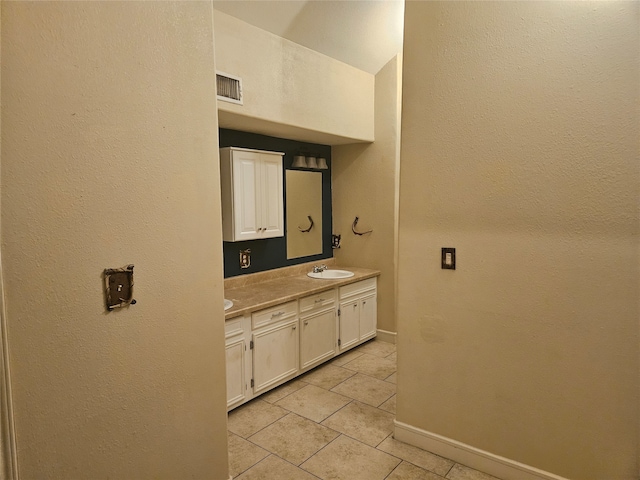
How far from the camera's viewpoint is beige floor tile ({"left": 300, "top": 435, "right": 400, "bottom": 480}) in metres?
2.39

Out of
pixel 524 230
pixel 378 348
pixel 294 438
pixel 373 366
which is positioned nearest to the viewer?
pixel 524 230

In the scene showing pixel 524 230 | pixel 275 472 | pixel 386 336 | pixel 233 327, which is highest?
pixel 524 230

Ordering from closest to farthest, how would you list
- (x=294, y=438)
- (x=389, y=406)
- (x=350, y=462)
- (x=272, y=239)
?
(x=350, y=462)
(x=294, y=438)
(x=389, y=406)
(x=272, y=239)

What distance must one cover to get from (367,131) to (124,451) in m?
3.60

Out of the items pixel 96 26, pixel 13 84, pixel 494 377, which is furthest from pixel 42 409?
pixel 494 377

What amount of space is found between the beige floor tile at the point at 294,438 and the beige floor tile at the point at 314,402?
0.10 m

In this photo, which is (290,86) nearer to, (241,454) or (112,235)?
(112,235)

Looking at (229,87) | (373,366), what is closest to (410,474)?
(373,366)

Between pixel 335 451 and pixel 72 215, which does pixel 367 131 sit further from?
pixel 72 215

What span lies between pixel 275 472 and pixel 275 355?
1061 mm

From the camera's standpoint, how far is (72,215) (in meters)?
1.50

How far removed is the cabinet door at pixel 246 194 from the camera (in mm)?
3463

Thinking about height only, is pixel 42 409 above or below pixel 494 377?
above

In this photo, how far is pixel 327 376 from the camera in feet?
12.4
